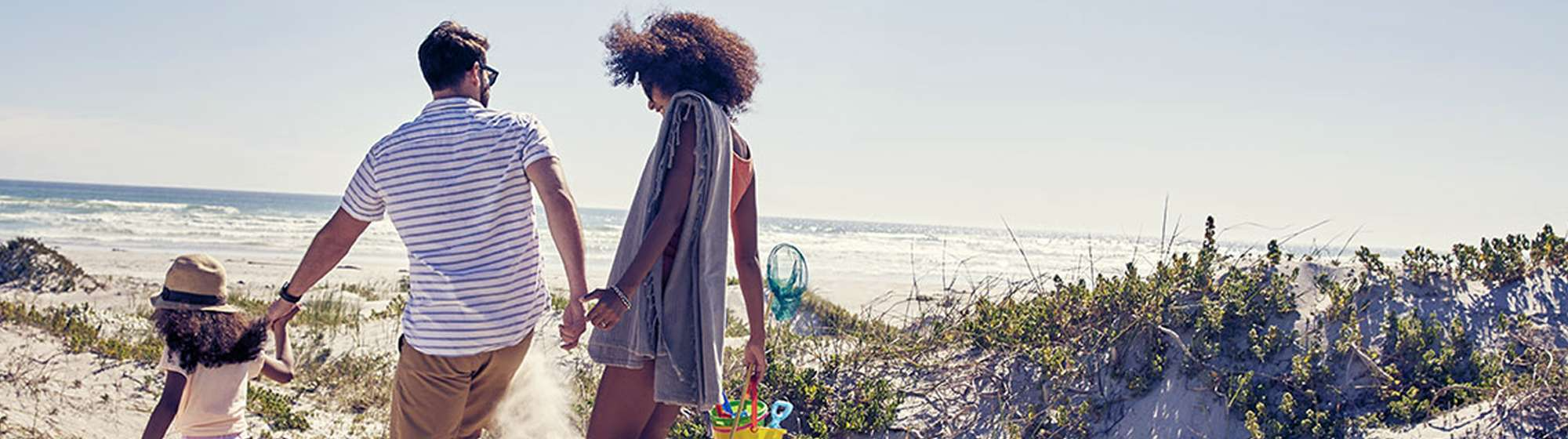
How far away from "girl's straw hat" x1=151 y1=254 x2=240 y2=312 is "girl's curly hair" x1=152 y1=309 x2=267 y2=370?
0.07 ft

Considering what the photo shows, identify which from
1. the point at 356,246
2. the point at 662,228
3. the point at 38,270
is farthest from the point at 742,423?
the point at 356,246

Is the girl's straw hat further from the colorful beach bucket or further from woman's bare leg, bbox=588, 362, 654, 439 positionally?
the colorful beach bucket

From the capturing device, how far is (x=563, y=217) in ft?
8.85

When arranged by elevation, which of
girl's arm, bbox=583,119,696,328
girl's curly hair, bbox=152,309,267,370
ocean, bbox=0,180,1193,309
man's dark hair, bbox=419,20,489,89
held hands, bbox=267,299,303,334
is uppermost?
man's dark hair, bbox=419,20,489,89

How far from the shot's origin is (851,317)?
31.4 feet

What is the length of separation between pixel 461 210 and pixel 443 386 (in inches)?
19.9

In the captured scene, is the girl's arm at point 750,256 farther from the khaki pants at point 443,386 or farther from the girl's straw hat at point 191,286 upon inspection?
the girl's straw hat at point 191,286

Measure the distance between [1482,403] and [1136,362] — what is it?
55.5 inches

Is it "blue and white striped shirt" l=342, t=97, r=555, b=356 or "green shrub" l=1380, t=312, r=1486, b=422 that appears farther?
"green shrub" l=1380, t=312, r=1486, b=422

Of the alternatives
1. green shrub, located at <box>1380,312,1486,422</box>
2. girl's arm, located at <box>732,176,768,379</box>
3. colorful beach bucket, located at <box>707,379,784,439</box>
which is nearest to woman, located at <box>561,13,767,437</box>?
girl's arm, located at <box>732,176,768,379</box>

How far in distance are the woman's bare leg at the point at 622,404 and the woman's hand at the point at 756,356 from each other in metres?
0.39

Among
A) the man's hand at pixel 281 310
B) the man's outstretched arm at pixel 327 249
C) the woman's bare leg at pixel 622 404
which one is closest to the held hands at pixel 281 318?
the man's hand at pixel 281 310

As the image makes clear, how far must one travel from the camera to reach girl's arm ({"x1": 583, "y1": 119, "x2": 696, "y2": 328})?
2492mm

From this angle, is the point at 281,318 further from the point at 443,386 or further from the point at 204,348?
the point at 443,386
